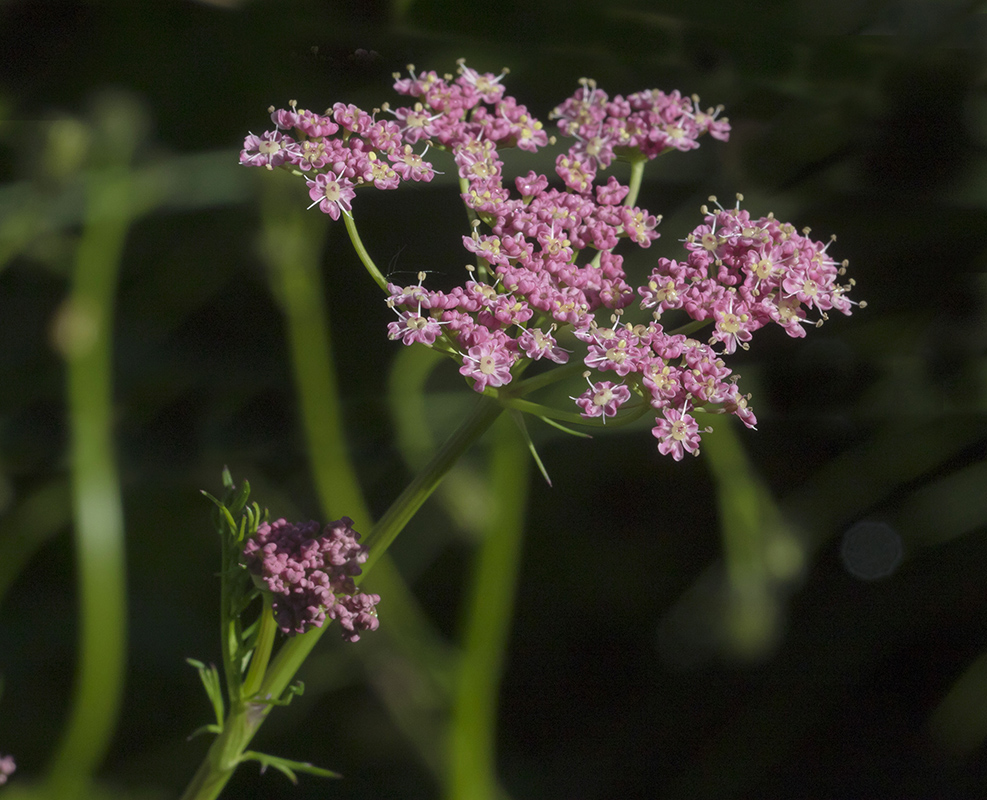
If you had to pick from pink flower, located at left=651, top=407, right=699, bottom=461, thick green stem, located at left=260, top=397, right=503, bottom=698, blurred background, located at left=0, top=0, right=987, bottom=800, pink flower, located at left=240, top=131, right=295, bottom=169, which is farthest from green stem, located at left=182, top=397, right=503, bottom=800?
blurred background, located at left=0, top=0, right=987, bottom=800

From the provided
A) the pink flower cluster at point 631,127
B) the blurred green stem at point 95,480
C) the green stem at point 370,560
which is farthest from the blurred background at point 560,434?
the green stem at point 370,560

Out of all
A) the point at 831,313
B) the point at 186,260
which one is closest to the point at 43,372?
the point at 186,260

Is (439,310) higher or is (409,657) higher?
(439,310)

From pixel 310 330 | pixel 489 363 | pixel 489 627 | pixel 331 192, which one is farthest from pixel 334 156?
pixel 489 627

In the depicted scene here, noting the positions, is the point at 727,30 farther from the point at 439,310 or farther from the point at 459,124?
the point at 439,310

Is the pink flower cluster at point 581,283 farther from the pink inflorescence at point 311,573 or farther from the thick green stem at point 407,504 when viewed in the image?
the pink inflorescence at point 311,573

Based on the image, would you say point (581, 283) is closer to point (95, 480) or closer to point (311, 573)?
point (311, 573)

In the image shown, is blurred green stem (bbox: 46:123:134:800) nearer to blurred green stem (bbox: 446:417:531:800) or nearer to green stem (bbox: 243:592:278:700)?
blurred green stem (bbox: 446:417:531:800)
